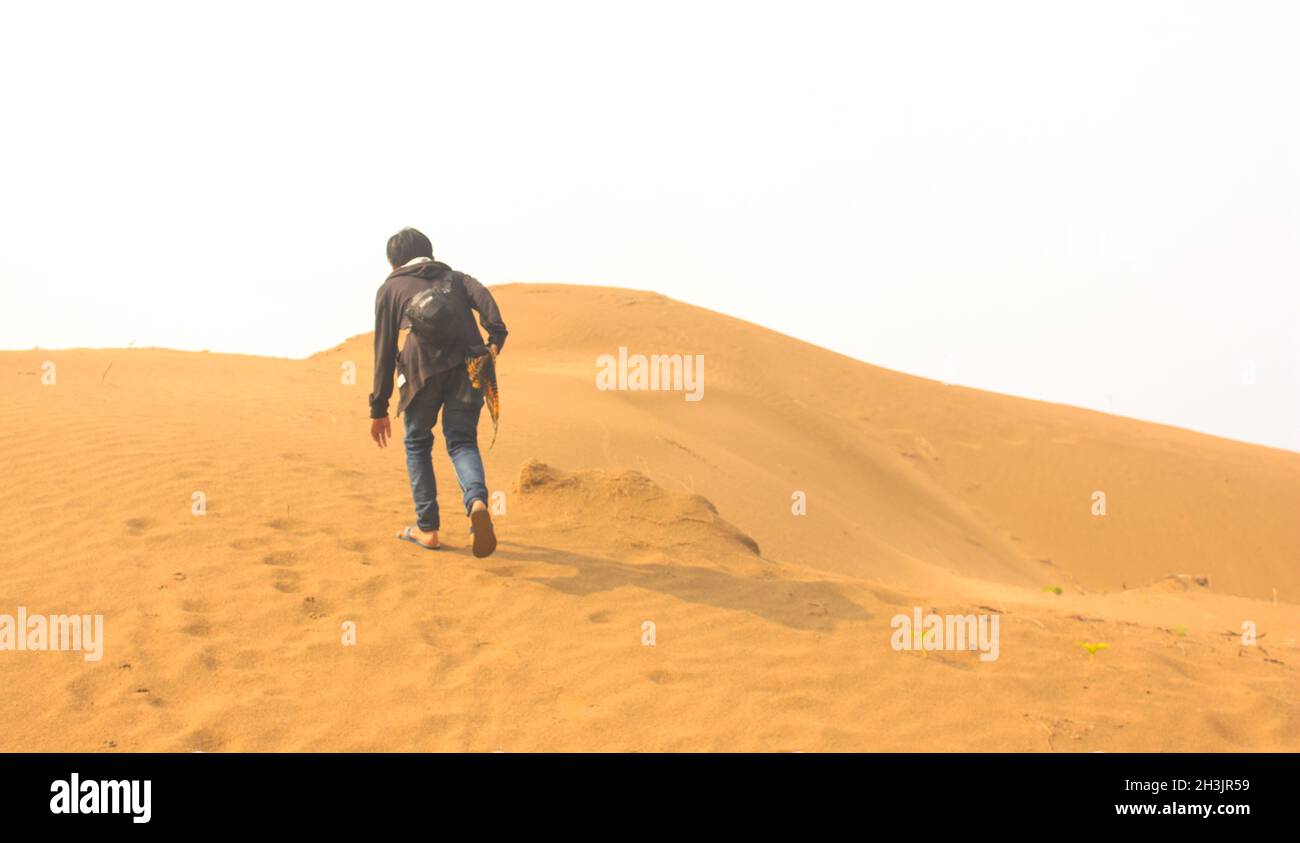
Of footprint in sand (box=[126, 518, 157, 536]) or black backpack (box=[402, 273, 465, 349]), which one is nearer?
black backpack (box=[402, 273, 465, 349])

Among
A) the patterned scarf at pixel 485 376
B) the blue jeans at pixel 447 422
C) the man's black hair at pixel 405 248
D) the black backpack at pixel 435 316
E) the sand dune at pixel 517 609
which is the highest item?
the man's black hair at pixel 405 248

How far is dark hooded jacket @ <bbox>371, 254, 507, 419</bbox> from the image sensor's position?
5.29 meters

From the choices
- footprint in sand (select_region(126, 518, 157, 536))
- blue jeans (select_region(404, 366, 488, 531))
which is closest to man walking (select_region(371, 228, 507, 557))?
blue jeans (select_region(404, 366, 488, 531))

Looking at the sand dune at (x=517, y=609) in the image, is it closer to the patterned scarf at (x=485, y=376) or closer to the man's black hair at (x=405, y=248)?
the patterned scarf at (x=485, y=376)

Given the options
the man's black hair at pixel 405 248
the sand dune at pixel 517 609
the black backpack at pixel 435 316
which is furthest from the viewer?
the man's black hair at pixel 405 248

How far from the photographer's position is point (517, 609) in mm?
4824

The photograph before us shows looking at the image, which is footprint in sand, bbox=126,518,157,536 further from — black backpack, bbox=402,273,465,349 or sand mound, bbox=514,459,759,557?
sand mound, bbox=514,459,759,557

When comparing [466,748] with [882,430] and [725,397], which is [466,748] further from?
A: [882,430]

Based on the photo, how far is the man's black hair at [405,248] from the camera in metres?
5.58

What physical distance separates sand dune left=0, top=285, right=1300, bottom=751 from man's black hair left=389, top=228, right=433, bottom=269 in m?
1.74

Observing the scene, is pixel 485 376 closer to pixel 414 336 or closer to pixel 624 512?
pixel 414 336

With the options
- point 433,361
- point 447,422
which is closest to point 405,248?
point 433,361

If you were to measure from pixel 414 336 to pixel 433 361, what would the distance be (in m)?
0.19

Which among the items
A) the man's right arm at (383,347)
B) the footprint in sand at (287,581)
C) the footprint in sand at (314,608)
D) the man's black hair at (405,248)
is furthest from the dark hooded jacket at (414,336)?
the footprint in sand at (314,608)
